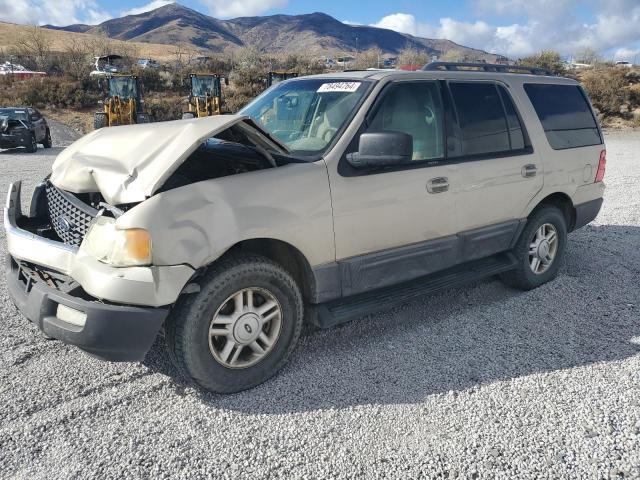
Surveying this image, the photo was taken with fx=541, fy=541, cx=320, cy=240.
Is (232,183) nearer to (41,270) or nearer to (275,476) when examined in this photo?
(41,270)

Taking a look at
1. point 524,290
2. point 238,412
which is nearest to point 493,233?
point 524,290

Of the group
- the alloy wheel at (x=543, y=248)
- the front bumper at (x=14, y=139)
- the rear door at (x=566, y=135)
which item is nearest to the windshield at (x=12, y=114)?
the front bumper at (x=14, y=139)

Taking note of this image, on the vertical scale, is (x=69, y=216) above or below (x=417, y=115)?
below

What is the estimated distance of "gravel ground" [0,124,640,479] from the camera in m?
2.64

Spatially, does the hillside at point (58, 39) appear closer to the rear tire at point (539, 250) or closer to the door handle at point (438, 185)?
the rear tire at point (539, 250)

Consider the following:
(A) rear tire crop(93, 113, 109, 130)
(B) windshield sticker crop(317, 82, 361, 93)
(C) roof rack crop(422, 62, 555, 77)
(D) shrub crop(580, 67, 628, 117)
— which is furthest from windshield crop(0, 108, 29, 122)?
(D) shrub crop(580, 67, 628, 117)

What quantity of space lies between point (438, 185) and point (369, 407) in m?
1.68

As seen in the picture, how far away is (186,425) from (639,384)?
276 centimetres

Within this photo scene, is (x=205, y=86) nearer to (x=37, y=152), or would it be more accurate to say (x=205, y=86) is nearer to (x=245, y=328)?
(x=37, y=152)

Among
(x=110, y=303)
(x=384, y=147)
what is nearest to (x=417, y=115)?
(x=384, y=147)

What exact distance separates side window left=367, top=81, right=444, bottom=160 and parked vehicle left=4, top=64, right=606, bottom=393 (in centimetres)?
1

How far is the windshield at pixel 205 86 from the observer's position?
22.4 m

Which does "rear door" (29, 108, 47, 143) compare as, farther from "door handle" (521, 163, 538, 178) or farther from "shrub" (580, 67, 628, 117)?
"shrub" (580, 67, 628, 117)

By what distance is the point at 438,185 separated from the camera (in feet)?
12.9
